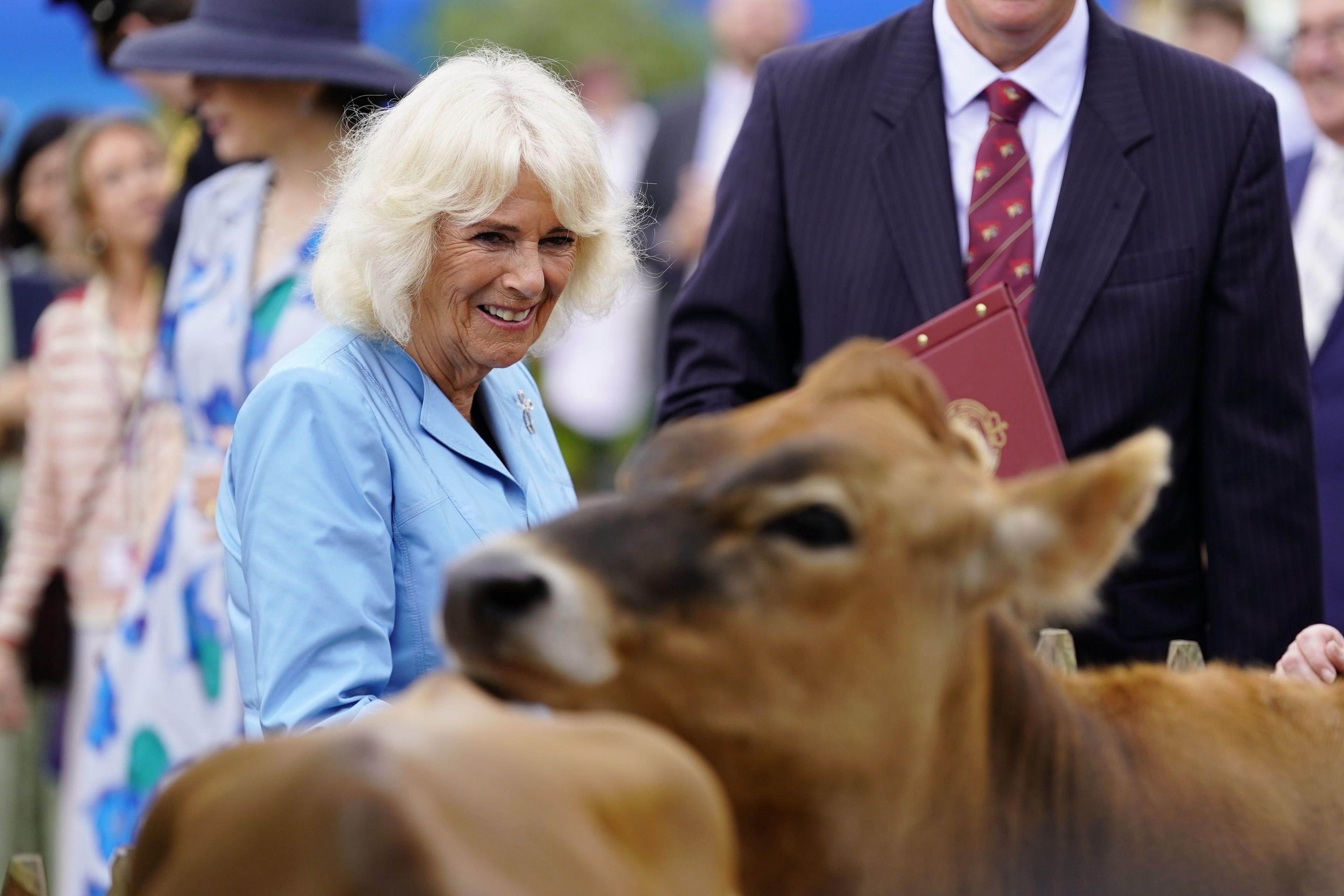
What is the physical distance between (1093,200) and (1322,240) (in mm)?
1881

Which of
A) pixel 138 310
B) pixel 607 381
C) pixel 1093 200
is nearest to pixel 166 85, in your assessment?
pixel 138 310

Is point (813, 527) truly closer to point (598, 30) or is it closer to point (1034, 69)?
point (1034, 69)

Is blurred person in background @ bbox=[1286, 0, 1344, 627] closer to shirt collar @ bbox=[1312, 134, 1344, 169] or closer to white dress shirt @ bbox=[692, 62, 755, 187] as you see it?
shirt collar @ bbox=[1312, 134, 1344, 169]

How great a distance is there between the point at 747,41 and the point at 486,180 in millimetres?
5381

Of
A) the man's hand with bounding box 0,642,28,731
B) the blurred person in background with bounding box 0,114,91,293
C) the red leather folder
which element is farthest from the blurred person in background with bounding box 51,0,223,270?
the red leather folder

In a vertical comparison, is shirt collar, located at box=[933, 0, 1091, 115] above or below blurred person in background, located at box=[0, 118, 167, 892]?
above

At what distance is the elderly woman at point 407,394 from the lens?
2.73m

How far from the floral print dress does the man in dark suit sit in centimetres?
145

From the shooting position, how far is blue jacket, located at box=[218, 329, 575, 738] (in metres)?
2.71

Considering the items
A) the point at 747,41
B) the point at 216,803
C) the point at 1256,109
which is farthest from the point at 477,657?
the point at 747,41

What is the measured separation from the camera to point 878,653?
210 centimetres

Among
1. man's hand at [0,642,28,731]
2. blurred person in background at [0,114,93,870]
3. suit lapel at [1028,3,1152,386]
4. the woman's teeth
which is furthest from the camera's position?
blurred person in background at [0,114,93,870]

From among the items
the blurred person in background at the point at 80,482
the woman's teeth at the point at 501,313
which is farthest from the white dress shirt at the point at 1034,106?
the blurred person in background at the point at 80,482

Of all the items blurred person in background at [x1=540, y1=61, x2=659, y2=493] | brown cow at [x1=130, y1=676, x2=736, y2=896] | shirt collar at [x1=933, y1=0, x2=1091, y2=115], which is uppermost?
shirt collar at [x1=933, y1=0, x2=1091, y2=115]
